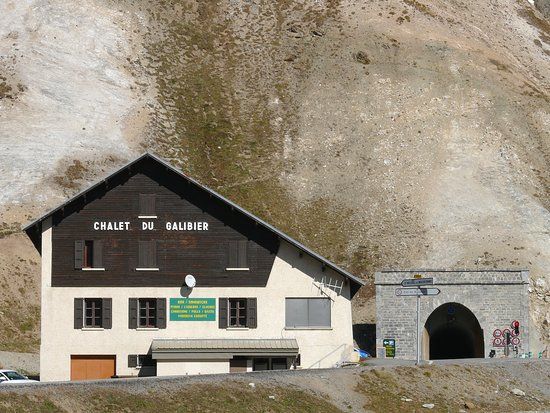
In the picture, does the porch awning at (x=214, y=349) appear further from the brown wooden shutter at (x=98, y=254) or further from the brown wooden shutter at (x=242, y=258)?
the brown wooden shutter at (x=98, y=254)

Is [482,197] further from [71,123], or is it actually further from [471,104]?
[71,123]

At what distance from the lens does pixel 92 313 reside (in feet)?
218

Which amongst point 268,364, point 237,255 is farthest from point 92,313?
point 268,364

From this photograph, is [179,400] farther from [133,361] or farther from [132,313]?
[132,313]

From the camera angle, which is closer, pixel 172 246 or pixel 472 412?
pixel 472 412

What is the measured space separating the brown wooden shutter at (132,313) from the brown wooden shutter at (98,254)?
2604 millimetres

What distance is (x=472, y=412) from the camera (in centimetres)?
5553

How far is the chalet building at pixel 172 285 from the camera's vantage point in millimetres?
66000

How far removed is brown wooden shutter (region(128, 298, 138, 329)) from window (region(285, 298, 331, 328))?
27.0 ft

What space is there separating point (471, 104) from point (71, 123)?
38497 mm

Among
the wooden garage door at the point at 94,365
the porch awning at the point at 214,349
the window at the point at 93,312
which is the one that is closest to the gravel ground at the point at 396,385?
the porch awning at the point at 214,349

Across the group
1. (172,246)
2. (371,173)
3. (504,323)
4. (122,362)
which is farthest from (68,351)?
(371,173)

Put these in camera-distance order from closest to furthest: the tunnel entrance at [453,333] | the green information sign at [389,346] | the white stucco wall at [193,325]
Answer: the white stucco wall at [193,325], the green information sign at [389,346], the tunnel entrance at [453,333]

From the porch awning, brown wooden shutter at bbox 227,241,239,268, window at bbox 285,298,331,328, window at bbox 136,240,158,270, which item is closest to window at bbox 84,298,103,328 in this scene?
window at bbox 136,240,158,270
